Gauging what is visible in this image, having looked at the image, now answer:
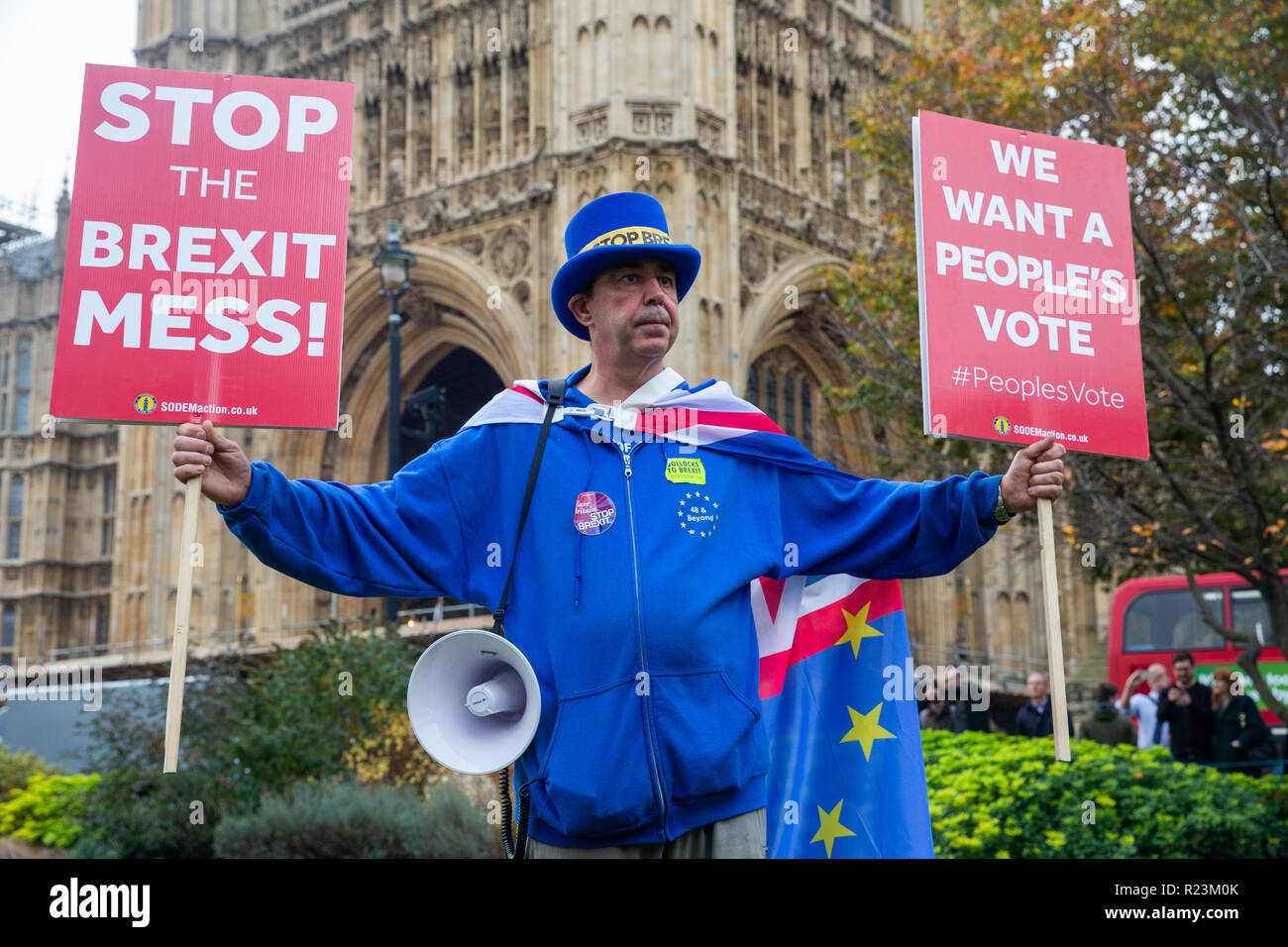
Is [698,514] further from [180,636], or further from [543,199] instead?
[543,199]

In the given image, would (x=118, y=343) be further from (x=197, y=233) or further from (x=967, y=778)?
(x=967, y=778)

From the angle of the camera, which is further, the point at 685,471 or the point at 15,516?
the point at 15,516

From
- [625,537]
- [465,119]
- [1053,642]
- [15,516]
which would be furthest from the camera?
[15,516]

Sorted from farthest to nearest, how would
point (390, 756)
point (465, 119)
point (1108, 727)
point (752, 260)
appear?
point (465, 119)
point (752, 260)
point (390, 756)
point (1108, 727)

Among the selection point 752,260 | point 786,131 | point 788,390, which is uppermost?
point 786,131

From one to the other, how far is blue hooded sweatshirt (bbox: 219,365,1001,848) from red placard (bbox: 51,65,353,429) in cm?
64

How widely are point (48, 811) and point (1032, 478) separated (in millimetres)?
11502

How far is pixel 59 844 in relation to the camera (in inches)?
472

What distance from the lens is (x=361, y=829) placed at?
964 centimetres

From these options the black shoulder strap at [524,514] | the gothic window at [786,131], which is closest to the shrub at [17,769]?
the black shoulder strap at [524,514]

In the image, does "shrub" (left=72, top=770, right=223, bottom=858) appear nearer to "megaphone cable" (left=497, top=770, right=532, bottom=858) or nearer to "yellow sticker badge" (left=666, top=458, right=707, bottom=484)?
"megaphone cable" (left=497, top=770, right=532, bottom=858)

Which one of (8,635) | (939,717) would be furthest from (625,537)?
(8,635)
